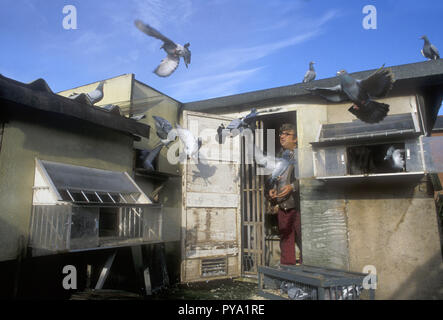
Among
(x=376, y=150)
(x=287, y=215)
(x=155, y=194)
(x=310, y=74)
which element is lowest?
(x=287, y=215)

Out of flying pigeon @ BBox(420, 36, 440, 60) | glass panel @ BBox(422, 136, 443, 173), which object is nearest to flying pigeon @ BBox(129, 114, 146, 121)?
glass panel @ BBox(422, 136, 443, 173)

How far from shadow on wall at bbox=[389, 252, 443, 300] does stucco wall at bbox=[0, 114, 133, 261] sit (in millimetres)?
5803

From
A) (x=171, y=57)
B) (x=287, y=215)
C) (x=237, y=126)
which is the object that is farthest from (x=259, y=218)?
(x=171, y=57)

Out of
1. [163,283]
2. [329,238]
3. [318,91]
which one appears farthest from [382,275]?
[163,283]

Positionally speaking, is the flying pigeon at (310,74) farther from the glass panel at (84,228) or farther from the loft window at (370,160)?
the glass panel at (84,228)

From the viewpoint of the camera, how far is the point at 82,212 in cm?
384

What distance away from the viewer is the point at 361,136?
5.00m

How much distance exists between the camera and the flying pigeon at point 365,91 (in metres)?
4.45

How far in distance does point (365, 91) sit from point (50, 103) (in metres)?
4.89

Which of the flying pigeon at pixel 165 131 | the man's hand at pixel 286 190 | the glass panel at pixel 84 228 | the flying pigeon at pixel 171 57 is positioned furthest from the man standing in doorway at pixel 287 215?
the glass panel at pixel 84 228

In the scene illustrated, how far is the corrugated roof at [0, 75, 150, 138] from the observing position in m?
3.89

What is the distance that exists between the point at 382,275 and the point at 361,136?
260 centimetres

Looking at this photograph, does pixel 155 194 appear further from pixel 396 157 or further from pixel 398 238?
pixel 398 238
